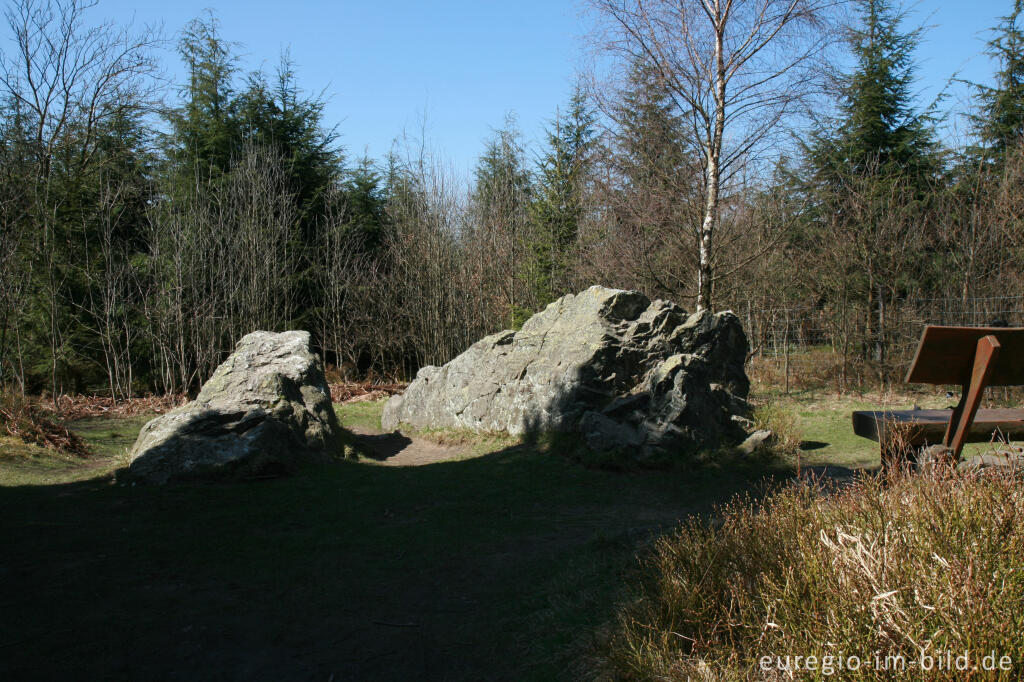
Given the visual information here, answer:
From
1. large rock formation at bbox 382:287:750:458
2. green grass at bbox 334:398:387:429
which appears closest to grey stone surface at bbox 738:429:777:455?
large rock formation at bbox 382:287:750:458

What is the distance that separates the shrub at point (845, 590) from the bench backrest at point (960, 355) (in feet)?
5.88

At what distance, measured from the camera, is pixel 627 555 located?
14.2 ft

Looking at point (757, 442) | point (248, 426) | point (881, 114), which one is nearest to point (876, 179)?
point (881, 114)

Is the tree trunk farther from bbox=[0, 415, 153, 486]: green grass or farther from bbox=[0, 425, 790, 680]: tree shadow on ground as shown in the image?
bbox=[0, 415, 153, 486]: green grass

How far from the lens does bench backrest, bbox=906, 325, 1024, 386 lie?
15.6 ft

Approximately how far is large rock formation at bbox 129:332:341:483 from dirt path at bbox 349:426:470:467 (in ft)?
2.57

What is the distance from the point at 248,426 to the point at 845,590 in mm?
6364

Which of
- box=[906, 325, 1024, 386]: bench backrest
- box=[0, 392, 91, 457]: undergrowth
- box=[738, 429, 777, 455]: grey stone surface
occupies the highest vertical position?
box=[906, 325, 1024, 386]: bench backrest

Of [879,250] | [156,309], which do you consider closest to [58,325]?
[156,309]

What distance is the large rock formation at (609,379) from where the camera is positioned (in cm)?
781

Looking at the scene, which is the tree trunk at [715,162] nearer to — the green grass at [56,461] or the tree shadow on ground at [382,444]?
the tree shadow on ground at [382,444]

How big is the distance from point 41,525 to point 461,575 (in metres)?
3.32

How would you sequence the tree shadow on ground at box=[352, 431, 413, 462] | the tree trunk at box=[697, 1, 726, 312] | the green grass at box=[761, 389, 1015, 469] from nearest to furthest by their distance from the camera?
1. the green grass at box=[761, 389, 1015, 469]
2. the tree shadow on ground at box=[352, 431, 413, 462]
3. the tree trunk at box=[697, 1, 726, 312]

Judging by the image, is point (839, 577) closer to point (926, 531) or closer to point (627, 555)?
point (926, 531)
